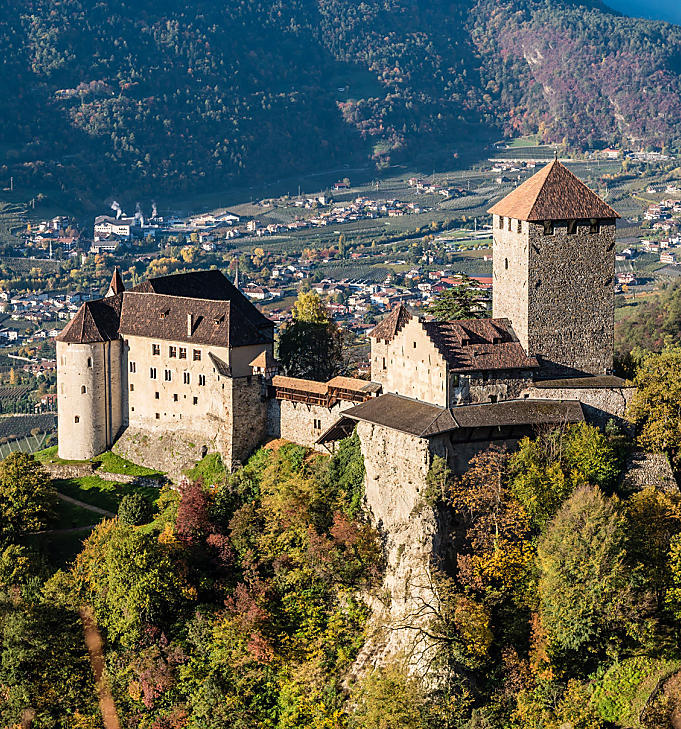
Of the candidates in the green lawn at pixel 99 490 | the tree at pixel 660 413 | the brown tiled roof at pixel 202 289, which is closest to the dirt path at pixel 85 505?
the green lawn at pixel 99 490

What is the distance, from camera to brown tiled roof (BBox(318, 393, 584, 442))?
47.9m

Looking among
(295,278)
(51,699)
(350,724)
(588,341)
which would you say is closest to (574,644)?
(350,724)

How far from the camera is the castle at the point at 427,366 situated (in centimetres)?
4922

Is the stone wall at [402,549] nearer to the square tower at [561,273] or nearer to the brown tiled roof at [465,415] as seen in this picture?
the brown tiled roof at [465,415]

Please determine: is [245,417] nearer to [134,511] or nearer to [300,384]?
[300,384]

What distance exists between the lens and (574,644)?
4519 centimetres

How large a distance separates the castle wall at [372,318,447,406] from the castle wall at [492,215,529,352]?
395 cm

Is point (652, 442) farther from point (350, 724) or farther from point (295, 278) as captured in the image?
point (295, 278)

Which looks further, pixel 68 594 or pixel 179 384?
pixel 179 384

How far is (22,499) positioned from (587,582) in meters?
26.0

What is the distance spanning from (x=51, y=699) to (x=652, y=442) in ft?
80.3

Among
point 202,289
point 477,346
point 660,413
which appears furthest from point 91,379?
point 660,413

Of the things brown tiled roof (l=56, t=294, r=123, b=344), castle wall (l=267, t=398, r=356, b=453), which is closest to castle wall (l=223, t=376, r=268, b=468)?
castle wall (l=267, t=398, r=356, b=453)

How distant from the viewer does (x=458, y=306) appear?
61.0 metres
